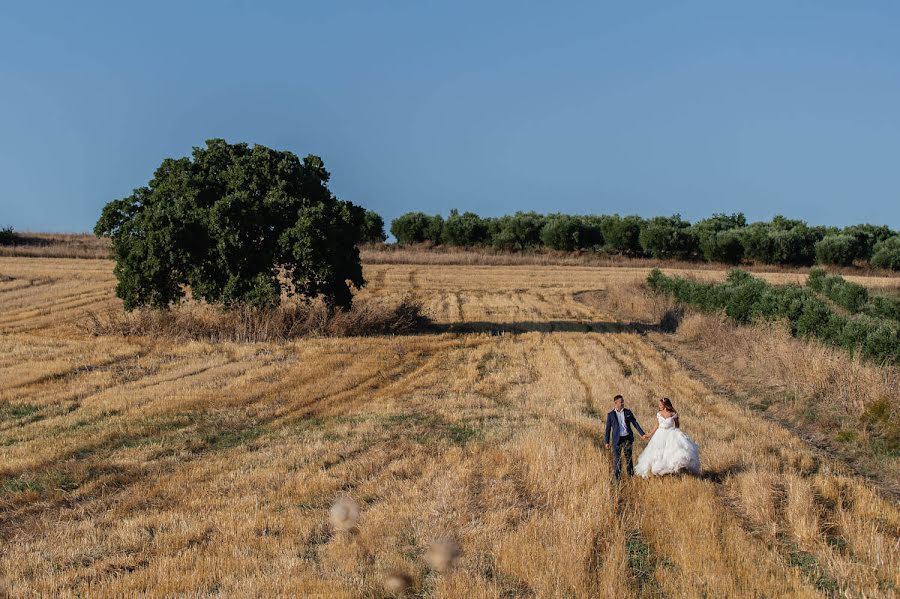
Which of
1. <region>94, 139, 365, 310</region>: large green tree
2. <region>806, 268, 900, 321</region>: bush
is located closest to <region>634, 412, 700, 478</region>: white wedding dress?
<region>94, 139, 365, 310</region>: large green tree

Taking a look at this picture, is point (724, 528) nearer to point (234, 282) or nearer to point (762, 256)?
point (234, 282)

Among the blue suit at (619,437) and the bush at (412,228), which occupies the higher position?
Answer: the bush at (412,228)

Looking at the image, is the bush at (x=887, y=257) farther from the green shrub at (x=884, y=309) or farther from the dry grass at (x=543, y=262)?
the green shrub at (x=884, y=309)

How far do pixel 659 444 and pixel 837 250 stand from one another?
81.1 metres

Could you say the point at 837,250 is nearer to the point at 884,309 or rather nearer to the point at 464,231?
the point at 464,231

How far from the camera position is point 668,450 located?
1204 centimetres

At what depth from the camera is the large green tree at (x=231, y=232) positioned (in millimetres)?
27688

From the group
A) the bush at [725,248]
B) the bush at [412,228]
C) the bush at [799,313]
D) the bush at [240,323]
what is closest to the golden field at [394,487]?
the bush at [240,323]

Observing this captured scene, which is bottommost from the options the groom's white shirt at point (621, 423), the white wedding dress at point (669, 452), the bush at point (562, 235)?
the white wedding dress at point (669, 452)

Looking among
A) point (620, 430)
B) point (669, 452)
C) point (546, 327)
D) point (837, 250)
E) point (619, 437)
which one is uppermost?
point (837, 250)

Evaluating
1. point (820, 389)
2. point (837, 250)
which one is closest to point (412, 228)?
point (837, 250)

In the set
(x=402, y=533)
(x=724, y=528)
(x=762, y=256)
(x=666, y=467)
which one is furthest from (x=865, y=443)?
(x=762, y=256)

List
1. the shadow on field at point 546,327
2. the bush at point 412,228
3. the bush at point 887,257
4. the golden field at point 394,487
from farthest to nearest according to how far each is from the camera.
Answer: the bush at point 412,228
the bush at point 887,257
the shadow on field at point 546,327
the golden field at point 394,487

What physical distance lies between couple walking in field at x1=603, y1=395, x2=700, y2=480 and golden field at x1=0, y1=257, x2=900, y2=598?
261 mm
